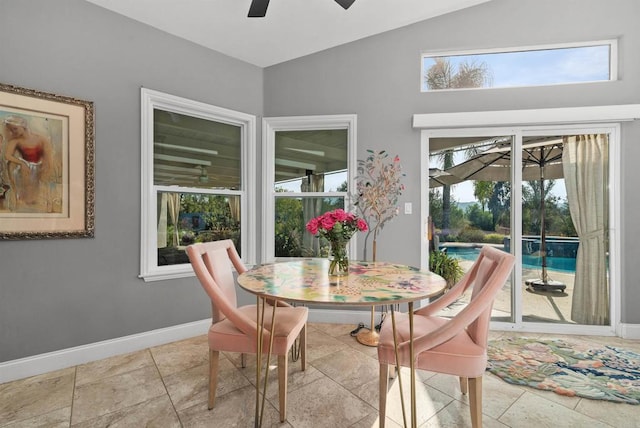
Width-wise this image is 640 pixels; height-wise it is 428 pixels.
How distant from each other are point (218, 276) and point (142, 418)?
2.84 ft

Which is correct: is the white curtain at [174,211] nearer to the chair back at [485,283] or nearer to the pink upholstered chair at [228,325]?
the pink upholstered chair at [228,325]

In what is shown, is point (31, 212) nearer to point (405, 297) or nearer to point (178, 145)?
point (178, 145)

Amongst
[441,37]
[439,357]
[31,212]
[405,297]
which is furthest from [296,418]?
[441,37]

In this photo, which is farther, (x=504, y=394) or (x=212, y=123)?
(x=212, y=123)

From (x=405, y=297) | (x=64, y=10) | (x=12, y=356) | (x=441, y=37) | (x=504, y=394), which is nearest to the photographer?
(x=405, y=297)

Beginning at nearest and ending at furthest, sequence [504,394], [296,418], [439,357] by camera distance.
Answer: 1. [439,357]
2. [296,418]
3. [504,394]

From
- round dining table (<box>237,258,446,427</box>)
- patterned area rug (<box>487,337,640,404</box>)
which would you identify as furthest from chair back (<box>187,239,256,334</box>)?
patterned area rug (<box>487,337,640,404</box>)

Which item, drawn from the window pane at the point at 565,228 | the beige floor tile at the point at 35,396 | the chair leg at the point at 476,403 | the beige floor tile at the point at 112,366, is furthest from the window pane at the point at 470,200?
the beige floor tile at the point at 35,396

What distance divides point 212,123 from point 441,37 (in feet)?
8.34

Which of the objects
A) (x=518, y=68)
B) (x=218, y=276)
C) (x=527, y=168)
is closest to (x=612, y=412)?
(x=527, y=168)

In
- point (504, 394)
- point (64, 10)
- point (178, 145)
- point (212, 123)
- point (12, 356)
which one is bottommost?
point (504, 394)

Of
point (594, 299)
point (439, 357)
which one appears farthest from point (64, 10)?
point (594, 299)

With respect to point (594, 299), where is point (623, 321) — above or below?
below

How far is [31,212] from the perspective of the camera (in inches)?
82.0
